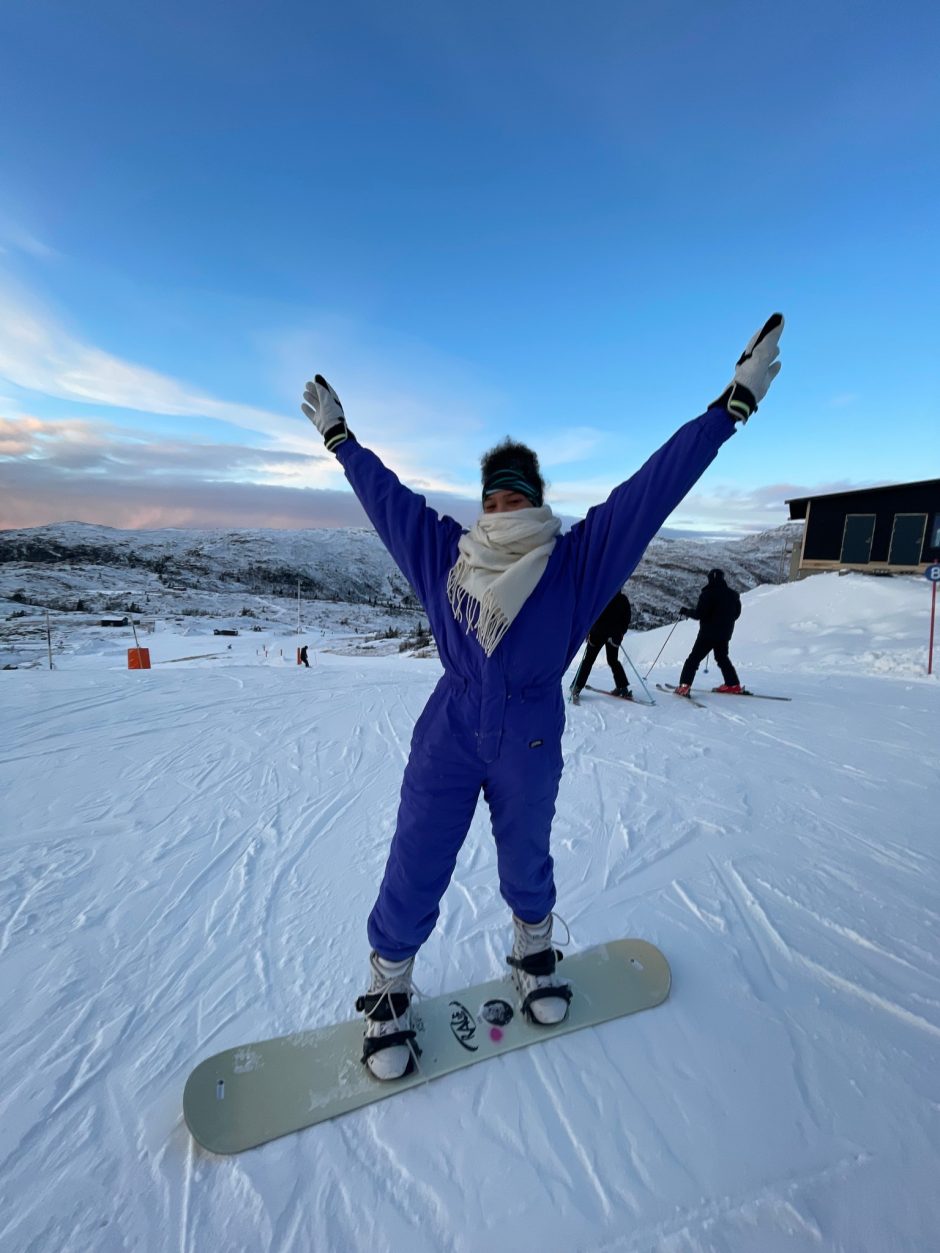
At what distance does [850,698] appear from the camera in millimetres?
7586

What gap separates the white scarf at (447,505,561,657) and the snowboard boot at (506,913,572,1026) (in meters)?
1.15

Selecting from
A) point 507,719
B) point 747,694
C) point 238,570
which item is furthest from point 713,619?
point 238,570

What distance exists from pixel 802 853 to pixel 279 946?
9.99ft

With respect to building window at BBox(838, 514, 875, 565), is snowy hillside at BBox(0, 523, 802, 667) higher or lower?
lower

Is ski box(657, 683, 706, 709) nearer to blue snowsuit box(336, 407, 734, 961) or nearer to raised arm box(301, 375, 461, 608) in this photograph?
blue snowsuit box(336, 407, 734, 961)

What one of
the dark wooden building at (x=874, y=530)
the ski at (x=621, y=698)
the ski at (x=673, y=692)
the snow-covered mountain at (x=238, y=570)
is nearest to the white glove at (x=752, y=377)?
the ski at (x=621, y=698)

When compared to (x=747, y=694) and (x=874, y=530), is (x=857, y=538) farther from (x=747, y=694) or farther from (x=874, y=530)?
(x=747, y=694)

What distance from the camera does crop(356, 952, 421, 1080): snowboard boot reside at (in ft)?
5.71

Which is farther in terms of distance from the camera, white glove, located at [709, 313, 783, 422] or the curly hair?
the curly hair

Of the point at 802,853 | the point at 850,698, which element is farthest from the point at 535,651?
the point at 850,698

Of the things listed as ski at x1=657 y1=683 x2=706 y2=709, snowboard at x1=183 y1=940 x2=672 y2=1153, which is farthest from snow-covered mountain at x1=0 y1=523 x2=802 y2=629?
snowboard at x1=183 y1=940 x2=672 y2=1153

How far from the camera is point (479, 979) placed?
2.22 meters

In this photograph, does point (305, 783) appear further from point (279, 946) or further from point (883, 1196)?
point (883, 1196)

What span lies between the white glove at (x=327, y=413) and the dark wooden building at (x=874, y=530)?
22.3 metres
